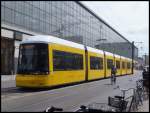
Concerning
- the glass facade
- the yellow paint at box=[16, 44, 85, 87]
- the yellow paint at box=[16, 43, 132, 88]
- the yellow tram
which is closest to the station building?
the glass facade

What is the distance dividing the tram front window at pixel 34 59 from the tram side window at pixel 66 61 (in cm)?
107

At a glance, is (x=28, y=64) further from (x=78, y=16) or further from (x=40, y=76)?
(x=78, y=16)

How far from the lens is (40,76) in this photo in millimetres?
21219

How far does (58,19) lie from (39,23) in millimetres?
8775

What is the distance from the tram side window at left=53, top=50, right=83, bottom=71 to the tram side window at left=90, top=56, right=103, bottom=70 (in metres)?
4.20

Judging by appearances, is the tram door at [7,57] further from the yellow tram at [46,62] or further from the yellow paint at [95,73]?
the yellow tram at [46,62]

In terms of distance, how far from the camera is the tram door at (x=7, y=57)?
49844 mm

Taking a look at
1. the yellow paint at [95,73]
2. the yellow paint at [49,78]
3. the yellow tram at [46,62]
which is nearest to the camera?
the yellow paint at [49,78]

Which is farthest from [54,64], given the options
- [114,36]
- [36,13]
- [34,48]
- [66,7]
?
[114,36]

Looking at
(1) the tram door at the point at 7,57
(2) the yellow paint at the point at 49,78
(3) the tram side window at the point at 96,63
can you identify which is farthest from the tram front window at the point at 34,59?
(1) the tram door at the point at 7,57

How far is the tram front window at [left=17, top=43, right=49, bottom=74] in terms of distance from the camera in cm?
2144

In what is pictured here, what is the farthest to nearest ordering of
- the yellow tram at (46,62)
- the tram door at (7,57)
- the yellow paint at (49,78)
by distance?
the tram door at (7,57) → the yellow tram at (46,62) → the yellow paint at (49,78)

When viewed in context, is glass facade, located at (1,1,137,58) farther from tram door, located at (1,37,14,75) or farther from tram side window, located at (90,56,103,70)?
tram side window, located at (90,56,103,70)

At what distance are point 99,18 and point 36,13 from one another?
44.3 m
